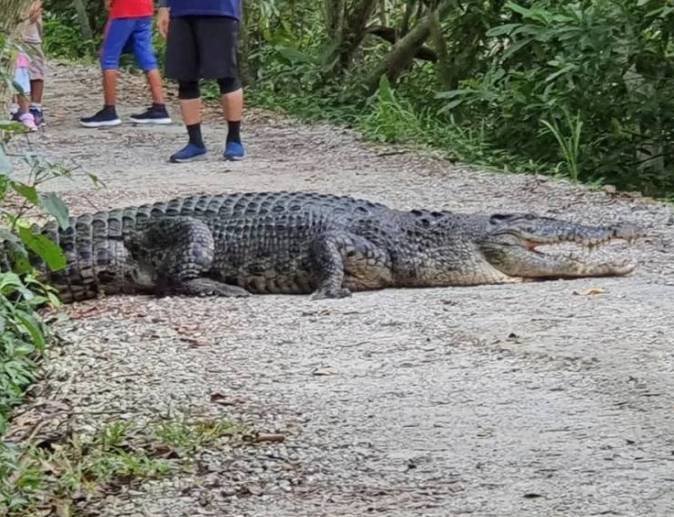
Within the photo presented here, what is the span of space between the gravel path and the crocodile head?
13 cm

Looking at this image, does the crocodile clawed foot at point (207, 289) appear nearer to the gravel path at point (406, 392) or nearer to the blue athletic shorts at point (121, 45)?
the gravel path at point (406, 392)

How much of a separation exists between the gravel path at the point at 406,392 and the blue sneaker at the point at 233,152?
354 centimetres

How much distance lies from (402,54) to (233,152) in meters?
3.62

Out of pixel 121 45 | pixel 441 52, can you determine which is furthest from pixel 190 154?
pixel 441 52

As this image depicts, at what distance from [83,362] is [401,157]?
5350 millimetres

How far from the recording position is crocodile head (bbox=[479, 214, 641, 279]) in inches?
238

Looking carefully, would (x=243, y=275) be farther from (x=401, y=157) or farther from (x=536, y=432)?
(x=401, y=157)

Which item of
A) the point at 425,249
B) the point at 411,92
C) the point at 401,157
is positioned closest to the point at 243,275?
the point at 425,249

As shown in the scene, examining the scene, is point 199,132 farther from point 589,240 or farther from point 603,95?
point 589,240

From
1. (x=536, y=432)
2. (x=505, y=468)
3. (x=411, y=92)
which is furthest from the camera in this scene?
(x=411, y=92)

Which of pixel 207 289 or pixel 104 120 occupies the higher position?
pixel 207 289

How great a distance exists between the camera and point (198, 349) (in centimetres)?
498

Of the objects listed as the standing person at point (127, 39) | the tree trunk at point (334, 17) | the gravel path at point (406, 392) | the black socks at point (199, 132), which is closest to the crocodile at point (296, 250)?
the gravel path at point (406, 392)

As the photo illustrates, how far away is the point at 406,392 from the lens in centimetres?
432
